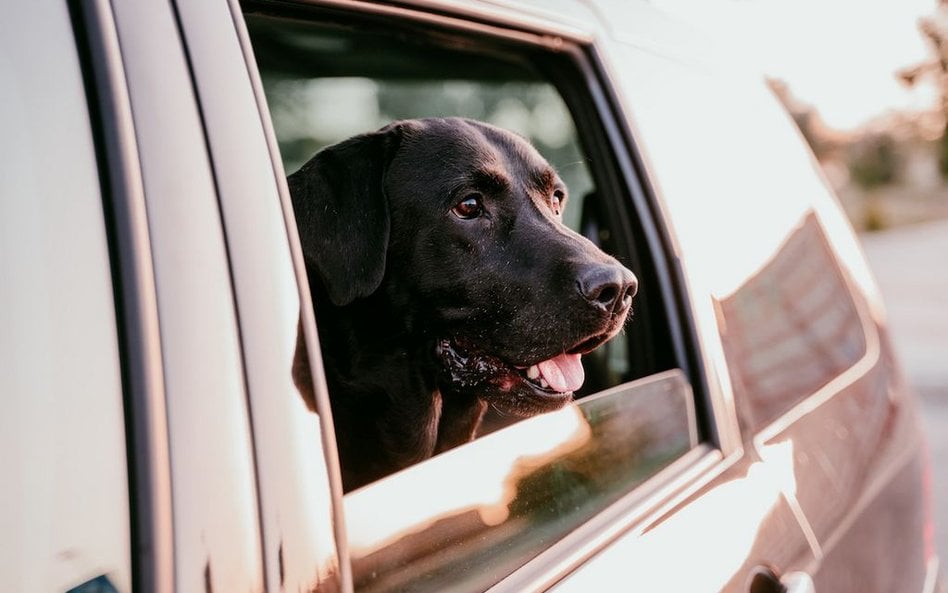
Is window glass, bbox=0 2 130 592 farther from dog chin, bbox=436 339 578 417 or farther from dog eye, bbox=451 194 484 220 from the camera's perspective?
dog eye, bbox=451 194 484 220

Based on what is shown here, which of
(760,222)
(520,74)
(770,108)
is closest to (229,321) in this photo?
(760,222)

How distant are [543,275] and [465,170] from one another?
1.22ft

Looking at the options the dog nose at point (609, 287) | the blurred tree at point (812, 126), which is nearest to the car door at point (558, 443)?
the dog nose at point (609, 287)

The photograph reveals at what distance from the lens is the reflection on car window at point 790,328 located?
2051 mm

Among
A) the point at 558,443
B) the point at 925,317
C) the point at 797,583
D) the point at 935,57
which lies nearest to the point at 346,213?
the point at 558,443

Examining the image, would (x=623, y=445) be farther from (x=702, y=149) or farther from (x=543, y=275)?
(x=702, y=149)

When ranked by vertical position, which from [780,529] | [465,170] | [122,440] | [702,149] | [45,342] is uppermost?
[465,170]

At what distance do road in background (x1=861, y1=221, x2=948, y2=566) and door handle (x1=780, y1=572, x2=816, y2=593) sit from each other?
363cm

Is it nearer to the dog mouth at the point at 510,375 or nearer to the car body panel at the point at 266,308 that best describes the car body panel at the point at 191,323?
the car body panel at the point at 266,308

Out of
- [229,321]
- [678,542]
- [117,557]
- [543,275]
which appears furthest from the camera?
[543,275]

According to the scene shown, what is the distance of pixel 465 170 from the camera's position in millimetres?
2326

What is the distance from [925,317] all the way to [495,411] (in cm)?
1255

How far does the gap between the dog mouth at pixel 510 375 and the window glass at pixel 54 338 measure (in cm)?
113

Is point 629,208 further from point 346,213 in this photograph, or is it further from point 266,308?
point 266,308
